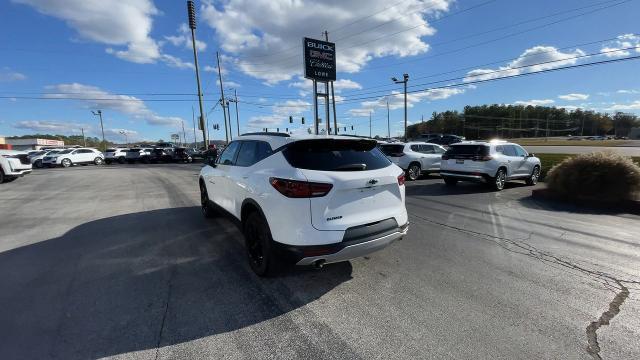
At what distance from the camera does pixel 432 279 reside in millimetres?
4035

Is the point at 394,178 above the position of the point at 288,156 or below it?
below

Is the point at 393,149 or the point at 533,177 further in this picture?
the point at 393,149

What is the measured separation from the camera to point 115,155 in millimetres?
37281

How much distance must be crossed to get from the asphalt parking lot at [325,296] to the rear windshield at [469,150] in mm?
4978

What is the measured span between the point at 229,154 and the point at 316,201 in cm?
271

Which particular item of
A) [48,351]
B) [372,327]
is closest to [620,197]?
[372,327]

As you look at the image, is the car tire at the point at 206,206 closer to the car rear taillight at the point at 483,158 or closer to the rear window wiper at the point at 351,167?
the rear window wiper at the point at 351,167

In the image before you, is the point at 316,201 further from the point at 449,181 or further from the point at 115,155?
the point at 115,155

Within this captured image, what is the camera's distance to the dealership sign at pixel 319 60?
882 inches

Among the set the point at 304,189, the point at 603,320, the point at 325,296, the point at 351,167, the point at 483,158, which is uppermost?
the point at 351,167

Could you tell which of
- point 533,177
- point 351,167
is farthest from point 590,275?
point 533,177

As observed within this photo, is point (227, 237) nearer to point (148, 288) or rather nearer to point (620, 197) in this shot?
point (148, 288)

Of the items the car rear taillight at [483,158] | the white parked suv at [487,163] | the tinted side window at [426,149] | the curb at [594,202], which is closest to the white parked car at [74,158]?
the tinted side window at [426,149]

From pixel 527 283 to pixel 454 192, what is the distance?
719 cm
